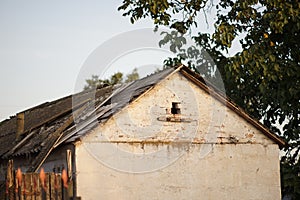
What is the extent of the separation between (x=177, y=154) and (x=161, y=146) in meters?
0.49

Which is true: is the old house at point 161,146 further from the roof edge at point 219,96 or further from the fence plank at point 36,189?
the fence plank at point 36,189

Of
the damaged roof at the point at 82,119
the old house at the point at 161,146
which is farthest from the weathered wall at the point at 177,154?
the damaged roof at the point at 82,119

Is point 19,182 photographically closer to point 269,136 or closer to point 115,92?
point 115,92

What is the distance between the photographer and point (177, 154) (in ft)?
46.1

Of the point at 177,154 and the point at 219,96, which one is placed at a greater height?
the point at 219,96

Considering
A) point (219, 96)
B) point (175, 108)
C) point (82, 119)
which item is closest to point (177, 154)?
point (175, 108)

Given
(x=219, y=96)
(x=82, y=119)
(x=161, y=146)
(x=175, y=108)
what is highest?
(x=219, y=96)

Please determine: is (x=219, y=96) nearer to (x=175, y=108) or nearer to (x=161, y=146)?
(x=175, y=108)

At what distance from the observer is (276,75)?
48.4 ft

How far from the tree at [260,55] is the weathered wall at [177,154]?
4.64 ft

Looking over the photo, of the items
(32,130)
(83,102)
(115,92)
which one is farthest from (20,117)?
(115,92)

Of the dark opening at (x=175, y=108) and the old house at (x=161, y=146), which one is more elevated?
the dark opening at (x=175, y=108)

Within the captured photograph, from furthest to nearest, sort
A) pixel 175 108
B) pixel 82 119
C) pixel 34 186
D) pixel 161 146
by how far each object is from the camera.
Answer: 1. pixel 175 108
2. pixel 82 119
3. pixel 161 146
4. pixel 34 186

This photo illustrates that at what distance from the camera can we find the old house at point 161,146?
13.0 meters
